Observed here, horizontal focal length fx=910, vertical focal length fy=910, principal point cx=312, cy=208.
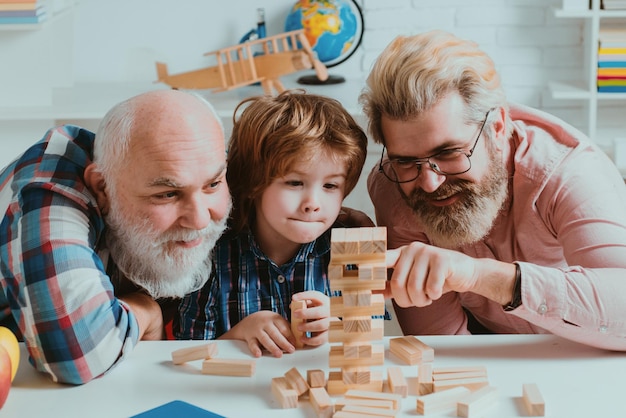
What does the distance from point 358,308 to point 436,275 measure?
0.60 ft

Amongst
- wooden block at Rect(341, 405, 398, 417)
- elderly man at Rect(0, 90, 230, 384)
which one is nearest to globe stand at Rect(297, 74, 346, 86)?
elderly man at Rect(0, 90, 230, 384)

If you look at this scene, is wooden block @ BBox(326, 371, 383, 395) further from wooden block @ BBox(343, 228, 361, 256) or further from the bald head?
the bald head

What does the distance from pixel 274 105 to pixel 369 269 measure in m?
0.69

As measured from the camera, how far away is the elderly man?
5.19ft

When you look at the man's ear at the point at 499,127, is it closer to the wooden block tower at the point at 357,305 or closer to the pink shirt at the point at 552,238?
the pink shirt at the point at 552,238

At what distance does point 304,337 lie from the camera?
1.71 meters

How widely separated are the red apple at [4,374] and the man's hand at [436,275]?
2.16 feet

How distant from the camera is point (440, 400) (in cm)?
147

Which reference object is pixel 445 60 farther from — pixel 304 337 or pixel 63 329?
pixel 63 329

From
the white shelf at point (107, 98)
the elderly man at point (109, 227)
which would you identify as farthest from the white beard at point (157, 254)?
the white shelf at point (107, 98)

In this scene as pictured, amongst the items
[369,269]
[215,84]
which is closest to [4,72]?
[215,84]

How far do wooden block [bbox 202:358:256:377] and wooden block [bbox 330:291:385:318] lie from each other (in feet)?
0.69

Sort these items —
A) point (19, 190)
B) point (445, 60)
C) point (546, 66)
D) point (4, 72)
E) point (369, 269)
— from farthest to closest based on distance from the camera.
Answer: point (546, 66) < point (4, 72) < point (445, 60) < point (19, 190) < point (369, 269)

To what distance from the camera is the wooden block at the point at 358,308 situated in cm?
148
